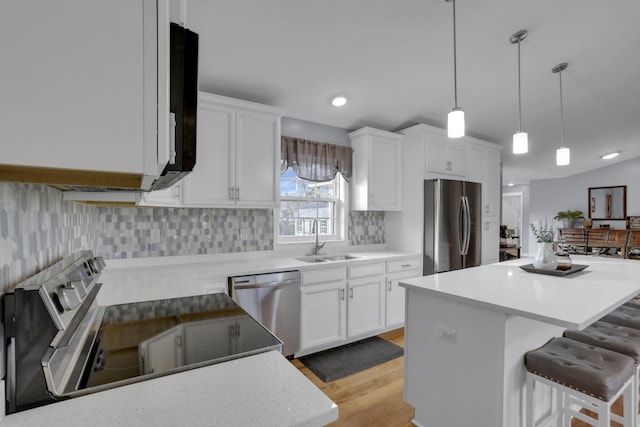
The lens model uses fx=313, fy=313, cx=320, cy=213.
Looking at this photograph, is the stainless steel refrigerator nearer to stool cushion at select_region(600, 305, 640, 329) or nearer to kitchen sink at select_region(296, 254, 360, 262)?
kitchen sink at select_region(296, 254, 360, 262)

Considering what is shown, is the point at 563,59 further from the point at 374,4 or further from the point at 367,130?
the point at 374,4

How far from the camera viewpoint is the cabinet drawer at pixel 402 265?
3.34 metres

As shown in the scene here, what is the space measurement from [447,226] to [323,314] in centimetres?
177

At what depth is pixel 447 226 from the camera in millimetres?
3572

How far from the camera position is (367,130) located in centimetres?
350

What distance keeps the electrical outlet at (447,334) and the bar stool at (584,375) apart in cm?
34

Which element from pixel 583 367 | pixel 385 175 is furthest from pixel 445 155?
pixel 583 367

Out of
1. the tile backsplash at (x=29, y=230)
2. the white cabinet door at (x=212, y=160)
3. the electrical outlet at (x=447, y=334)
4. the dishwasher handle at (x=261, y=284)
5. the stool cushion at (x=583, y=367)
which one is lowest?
the stool cushion at (x=583, y=367)

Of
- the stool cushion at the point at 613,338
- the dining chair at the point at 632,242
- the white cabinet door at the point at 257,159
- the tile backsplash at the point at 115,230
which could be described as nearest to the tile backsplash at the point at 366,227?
the tile backsplash at the point at 115,230

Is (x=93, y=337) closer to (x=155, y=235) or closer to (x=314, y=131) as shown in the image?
(x=155, y=235)

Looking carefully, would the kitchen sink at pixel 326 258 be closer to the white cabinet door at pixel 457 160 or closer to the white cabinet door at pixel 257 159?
the white cabinet door at pixel 257 159

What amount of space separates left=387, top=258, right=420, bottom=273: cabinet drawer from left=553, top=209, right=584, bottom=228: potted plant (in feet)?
20.0

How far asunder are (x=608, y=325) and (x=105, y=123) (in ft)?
8.87

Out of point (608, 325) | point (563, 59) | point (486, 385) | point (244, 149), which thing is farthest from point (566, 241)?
point (244, 149)
